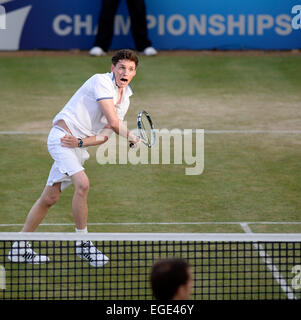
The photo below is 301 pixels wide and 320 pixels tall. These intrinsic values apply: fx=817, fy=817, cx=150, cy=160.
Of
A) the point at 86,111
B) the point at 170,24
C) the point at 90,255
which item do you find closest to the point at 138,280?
the point at 90,255

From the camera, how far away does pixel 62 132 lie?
801 centimetres

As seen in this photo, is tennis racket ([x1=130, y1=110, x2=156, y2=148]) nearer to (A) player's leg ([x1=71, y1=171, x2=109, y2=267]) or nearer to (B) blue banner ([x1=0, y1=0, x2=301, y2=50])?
(A) player's leg ([x1=71, y1=171, x2=109, y2=267])

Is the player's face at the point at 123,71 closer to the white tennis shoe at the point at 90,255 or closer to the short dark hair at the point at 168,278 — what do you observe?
the white tennis shoe at the point at 90,255

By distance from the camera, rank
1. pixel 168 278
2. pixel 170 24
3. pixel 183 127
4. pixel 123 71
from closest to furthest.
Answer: pixel 168 278
pixel 123 71
pixel 183 127
pixel 170 24

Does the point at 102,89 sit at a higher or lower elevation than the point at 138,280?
higher

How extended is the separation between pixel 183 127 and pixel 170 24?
16.9 feet

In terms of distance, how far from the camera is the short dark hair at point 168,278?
15.1 feet

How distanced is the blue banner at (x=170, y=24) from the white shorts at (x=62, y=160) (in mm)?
10414

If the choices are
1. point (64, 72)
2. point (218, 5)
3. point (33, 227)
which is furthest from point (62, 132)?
point (218, 5)

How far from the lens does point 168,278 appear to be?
4594 millimetres

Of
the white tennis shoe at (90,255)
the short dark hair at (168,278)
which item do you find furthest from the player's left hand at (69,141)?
the short dark hair at (168,278)

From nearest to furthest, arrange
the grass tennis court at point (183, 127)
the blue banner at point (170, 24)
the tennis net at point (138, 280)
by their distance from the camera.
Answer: the tennis net at point (138, 280) → the grass tennis court at point (183, 127) → the blue banner at point (170, 24)

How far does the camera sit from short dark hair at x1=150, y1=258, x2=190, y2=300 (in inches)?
181

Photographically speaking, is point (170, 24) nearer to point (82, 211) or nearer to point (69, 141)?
point (69, 141)
